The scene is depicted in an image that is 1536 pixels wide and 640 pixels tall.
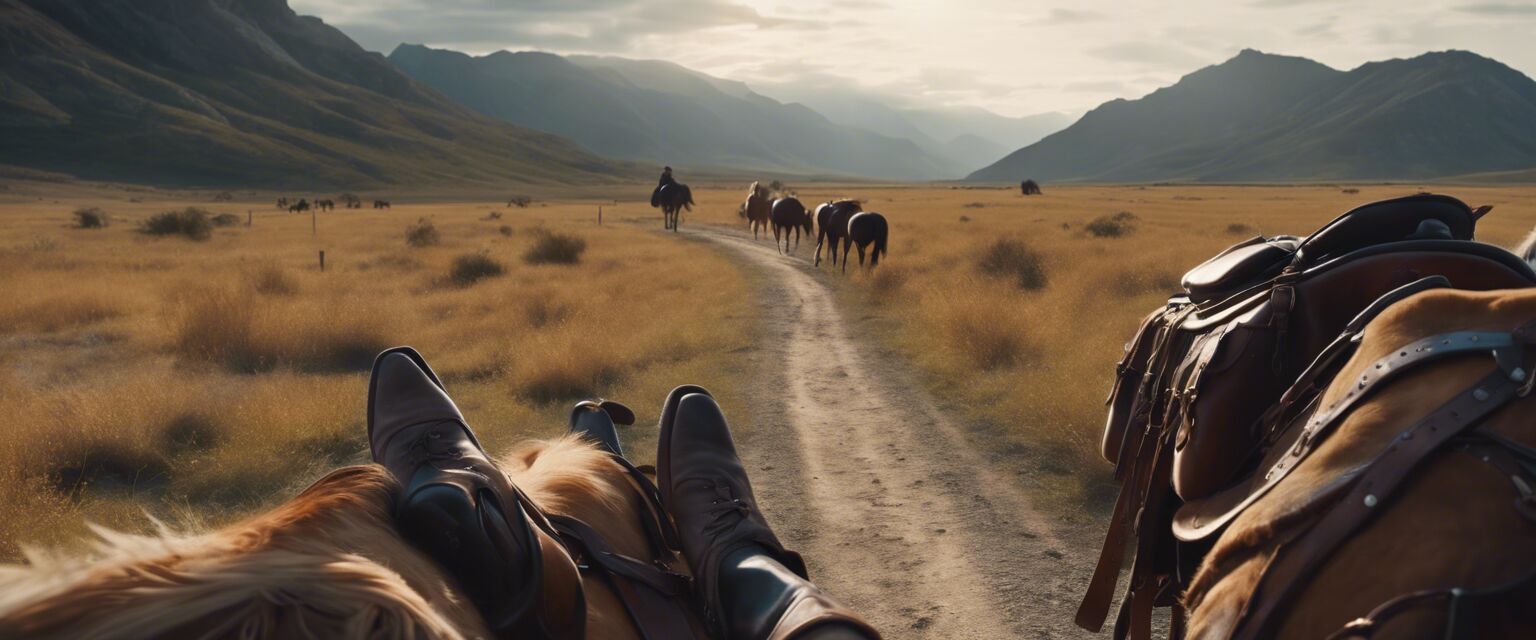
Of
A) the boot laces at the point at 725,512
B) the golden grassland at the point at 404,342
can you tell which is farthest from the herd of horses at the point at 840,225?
the boot laces at the point at 725,512

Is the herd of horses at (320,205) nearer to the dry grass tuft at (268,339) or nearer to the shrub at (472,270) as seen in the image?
the shrub at (472,270)

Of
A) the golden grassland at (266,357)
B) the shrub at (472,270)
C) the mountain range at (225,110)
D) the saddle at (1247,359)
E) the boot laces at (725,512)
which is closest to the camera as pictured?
the boot laces at (725,512)

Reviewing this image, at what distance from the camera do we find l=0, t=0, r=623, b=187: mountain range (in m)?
90.6

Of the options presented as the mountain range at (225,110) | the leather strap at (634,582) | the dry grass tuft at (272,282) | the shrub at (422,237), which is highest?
the mountain range at (225,110)

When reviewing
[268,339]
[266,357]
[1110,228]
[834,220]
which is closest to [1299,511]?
[266,357]

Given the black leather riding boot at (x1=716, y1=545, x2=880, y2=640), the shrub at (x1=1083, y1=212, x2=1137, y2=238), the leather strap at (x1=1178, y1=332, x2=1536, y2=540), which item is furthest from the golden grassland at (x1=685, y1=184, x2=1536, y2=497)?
the black leather riding boot at (x1=716, y1=545, x2=880, y2=640)

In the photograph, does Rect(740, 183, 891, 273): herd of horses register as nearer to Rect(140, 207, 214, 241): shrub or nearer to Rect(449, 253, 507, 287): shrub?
Rect(449, 253, 507, 287): shrub

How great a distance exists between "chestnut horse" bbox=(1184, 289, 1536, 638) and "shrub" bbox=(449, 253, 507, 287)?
56.8 ft

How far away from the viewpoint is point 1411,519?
1.64 m

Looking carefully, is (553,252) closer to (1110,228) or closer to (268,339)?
(268,339)

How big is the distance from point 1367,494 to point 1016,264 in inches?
671

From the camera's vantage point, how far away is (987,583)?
4.95 metres

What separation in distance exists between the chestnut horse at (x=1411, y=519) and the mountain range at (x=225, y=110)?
10371 cm

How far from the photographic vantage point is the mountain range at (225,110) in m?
90.6
